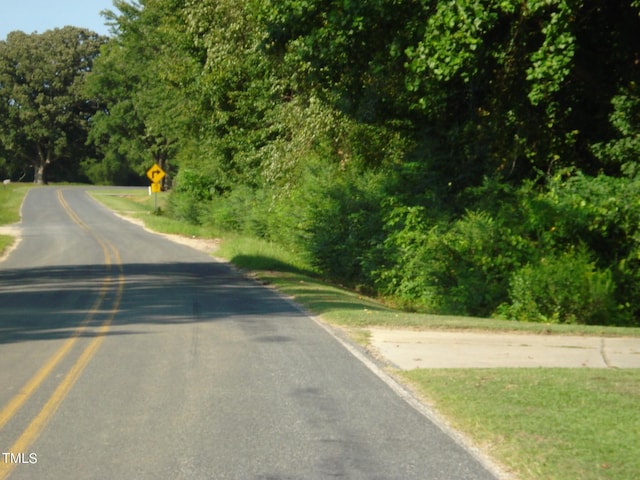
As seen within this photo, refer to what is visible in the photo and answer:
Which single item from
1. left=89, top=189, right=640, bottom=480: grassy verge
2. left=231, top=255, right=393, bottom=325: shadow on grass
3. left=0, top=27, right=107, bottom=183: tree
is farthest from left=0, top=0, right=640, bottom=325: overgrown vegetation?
left=0, top=27, right=107, bottom=183: tree

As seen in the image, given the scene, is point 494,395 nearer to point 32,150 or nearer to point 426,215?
point 426,215

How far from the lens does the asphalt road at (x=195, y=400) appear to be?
6.81m

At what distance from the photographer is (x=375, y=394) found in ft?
30.7

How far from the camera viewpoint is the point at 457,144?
23344mm

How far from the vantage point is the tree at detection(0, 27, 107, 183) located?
4003 inches

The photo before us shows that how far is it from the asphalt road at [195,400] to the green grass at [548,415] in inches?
16.0

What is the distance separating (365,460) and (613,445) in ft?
6.65

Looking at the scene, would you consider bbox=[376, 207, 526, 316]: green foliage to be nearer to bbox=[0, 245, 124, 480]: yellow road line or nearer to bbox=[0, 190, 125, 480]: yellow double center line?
bbox=[0, 190, 125, 480]: yellow double center line

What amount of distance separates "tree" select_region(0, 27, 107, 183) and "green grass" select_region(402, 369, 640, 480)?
9748 centimetres

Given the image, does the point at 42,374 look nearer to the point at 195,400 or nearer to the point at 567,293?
the point at 195,400

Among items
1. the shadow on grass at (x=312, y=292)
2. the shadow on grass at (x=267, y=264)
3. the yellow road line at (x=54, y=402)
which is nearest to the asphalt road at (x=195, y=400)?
the yellow road line at (x=54, y=402)

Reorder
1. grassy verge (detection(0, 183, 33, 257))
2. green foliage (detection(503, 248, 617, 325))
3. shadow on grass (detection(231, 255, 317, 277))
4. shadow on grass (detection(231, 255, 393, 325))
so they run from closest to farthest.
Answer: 1. shadow on grass (detection(231, 255, 393, 325))
2. green foliage (detection(503, 248, 617, 325))
3. shadow on grass (detection(231, 255, 317, 277))
4. grassy verge (detection(0, 183, 33, 257))

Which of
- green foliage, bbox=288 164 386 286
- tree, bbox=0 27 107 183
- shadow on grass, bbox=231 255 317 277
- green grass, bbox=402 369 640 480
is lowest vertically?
shadow on grass, bbox=231 255 317 277

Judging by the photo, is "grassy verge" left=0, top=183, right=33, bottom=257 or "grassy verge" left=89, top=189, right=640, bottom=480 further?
"grassy verge" left=0, top=183, right=33, bottom=257
